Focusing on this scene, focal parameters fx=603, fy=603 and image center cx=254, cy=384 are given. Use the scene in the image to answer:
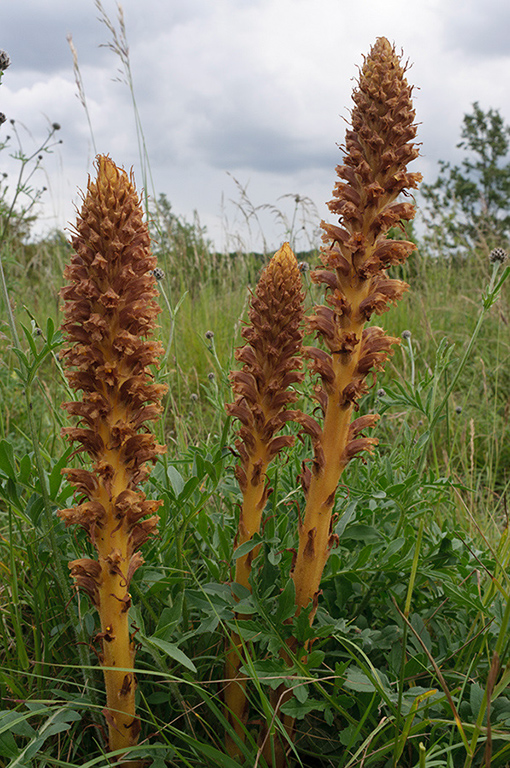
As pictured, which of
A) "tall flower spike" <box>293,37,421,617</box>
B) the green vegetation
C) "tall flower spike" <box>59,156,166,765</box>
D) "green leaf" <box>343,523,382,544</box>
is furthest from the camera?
"green leaf" <box>343,523,382,544</box>

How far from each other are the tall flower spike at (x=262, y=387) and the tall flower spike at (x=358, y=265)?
0.23 feet

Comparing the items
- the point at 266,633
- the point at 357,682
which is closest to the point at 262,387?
the point at 266,633

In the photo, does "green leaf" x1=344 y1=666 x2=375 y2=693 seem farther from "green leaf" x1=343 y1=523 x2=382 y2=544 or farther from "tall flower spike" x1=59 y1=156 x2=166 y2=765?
"tall flower spike" x1=59 y1=156 x2=166 y2=765

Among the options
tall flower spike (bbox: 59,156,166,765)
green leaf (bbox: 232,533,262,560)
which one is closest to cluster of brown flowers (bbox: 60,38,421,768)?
tall flower spike (bbox: 59,156,166,765)

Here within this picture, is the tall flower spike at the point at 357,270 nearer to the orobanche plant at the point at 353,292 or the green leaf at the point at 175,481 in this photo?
the orobanche plant at the point at 353,292

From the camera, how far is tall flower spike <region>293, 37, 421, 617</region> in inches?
57.1

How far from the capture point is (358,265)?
148 centimetres

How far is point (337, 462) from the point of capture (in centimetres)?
155

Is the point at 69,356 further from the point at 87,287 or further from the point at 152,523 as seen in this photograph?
the point at 152,523

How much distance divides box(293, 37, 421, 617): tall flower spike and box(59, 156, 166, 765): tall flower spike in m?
0.42

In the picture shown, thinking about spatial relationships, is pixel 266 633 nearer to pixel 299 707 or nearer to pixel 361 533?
pixel 299 707

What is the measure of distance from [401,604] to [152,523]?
1.11 meters

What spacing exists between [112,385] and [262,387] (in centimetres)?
42

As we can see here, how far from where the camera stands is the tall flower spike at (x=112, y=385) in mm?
1329
